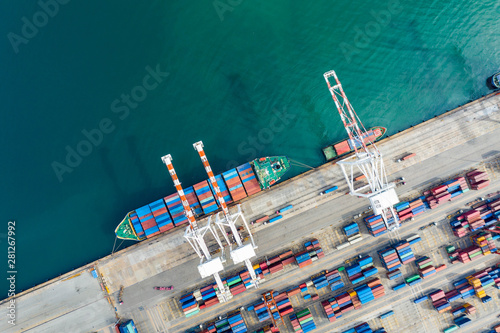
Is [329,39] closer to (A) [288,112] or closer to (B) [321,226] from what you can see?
(A) [288,112]

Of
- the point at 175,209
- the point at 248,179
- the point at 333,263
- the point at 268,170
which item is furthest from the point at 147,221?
the point at 333,263

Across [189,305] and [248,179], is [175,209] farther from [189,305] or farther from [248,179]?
[189,305]

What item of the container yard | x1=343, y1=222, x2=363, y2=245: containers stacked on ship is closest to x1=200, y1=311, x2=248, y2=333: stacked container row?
the container yard

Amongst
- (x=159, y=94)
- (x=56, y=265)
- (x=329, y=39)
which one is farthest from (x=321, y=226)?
(x=56, y=265)

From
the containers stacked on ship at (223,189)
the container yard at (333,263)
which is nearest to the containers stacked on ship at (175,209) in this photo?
the container yard at (333,263)

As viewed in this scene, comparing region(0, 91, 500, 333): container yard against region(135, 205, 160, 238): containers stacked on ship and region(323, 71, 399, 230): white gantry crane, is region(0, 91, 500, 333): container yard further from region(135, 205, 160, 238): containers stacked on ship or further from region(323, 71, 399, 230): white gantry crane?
region(323, 71, 399, 230): white gantry crane
